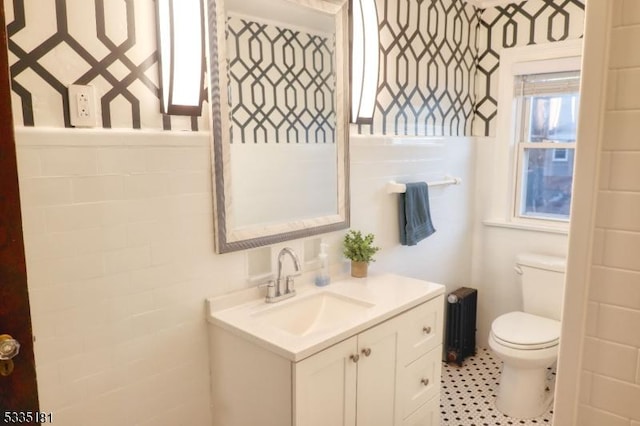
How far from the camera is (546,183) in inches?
123

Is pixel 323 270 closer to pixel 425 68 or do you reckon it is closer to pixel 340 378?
pixel 340 378

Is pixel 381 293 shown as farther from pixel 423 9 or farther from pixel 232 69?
pixel 423 9

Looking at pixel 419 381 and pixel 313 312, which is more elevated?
pixel 313 312

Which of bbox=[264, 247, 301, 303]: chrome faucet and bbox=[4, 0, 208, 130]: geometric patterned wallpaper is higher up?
bbox=[4, 0, 208, 130]: geometric patterned wallpaper

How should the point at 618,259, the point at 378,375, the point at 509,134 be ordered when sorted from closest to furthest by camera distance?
the point at 618,259 < the point at 378,375 < the point at 509,134

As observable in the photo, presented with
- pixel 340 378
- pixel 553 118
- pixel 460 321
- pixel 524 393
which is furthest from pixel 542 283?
pixel 340 378

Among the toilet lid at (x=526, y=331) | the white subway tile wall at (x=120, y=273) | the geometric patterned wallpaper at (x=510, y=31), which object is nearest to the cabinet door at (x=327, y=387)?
the white subway tile wall at (x=120, y=273)

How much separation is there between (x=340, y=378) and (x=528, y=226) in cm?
198

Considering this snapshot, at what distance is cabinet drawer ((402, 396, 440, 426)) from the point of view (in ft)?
6.67

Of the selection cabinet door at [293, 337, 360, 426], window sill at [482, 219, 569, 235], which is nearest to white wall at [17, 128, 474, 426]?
cabinet door at [293, 337, 360, 426]

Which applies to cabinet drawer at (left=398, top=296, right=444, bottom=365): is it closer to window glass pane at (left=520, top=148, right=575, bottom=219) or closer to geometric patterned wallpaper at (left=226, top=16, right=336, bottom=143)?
geometric patterned wallpaper at (left=226, top=16, right=336, bottom=143)

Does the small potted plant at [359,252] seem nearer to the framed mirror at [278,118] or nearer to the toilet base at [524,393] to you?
the framed mirror at [278,118]

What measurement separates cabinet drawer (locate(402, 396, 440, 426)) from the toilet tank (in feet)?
3.46

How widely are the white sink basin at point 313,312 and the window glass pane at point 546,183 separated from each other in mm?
1802
